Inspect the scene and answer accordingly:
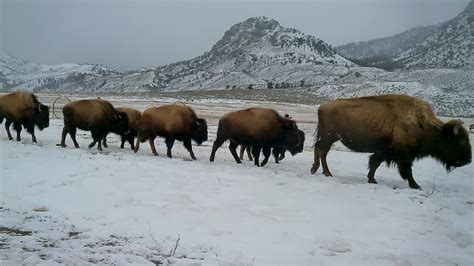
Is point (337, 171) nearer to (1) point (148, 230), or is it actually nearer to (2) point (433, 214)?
(2) point (433, 214)

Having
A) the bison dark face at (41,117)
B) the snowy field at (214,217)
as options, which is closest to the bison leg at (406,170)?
the snowy field at (214,217)

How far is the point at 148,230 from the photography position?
239 inches

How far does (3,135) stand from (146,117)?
6973mm

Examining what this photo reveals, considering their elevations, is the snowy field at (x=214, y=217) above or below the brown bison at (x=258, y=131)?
below

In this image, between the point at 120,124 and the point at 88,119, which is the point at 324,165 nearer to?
the point at 120,124

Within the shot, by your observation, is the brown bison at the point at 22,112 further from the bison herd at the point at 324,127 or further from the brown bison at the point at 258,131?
the brown bison at the point at 258,131

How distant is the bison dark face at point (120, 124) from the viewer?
15844 mm

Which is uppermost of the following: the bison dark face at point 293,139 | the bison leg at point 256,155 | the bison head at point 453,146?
the bison head at point 453,146

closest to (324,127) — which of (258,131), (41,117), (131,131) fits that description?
(258,131)

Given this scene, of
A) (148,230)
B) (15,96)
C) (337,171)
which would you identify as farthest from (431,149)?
(15,96)

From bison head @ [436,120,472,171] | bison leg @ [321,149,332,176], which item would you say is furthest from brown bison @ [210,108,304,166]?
bison head @ [436,120,472,171]

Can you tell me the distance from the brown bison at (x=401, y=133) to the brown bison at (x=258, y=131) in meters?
2.60

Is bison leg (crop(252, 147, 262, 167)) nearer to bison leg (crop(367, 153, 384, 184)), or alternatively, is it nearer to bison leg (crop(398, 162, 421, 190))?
bison leg (crop(367, 153, 384, 184))

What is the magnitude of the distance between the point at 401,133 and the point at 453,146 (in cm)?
141
